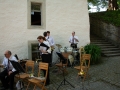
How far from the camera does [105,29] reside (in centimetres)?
1422

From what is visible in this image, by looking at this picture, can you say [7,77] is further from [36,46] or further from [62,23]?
[62,23]

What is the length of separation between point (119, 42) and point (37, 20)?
6838 millimetres

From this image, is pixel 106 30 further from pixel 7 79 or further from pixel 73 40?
pixel 7 79

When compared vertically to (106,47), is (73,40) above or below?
above

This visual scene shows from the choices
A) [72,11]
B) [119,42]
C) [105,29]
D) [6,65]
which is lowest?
[6,65]

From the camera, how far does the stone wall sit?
13336 mm

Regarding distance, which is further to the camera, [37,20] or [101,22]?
[101,22]

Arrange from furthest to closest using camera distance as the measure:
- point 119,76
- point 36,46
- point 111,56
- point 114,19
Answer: point 114,19 → point 111,56 → point 36,46 → point 119,76

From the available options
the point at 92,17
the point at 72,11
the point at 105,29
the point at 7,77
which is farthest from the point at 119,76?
the point at 92,17

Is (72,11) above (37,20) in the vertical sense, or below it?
above

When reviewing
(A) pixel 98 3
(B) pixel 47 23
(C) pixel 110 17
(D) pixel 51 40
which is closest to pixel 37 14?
(B) pixel 47 23

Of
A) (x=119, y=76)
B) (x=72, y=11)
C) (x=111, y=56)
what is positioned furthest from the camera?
(x=111, y=56)

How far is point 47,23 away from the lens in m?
10.5

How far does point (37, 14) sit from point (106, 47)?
606 centimetres
